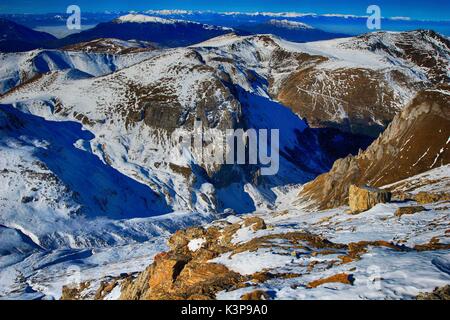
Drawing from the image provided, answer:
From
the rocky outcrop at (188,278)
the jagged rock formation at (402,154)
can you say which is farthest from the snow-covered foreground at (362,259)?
the jagged rock formation at (402,154)

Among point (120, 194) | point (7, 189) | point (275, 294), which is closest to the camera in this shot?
point (275, 294)

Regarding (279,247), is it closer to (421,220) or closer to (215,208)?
(421,220)

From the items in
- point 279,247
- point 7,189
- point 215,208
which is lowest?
point 215,208

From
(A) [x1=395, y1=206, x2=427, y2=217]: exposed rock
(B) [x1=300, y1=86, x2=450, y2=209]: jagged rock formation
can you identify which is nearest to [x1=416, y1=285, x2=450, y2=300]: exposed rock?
(A) [x1=395, y1=206, x2=427, y2=217]: exposed rock

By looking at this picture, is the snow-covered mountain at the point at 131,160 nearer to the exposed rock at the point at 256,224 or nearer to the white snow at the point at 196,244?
the exposed rock at the point at 256,224

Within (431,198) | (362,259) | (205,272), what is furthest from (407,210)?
(205,272)

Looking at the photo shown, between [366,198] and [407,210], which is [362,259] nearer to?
[407,210]

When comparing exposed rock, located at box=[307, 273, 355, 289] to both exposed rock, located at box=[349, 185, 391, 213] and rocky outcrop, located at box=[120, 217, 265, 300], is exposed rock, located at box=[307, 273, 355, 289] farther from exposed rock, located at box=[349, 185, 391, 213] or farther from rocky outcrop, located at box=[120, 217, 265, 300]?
exposed rock, located at box=[349, 185, 391, 213]

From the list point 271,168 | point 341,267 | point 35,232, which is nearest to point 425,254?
point 341,267
